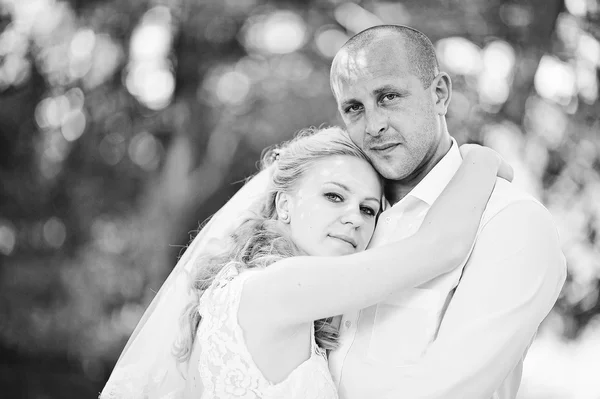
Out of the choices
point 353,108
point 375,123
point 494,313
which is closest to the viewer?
point 494,313

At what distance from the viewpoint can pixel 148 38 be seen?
8.34m

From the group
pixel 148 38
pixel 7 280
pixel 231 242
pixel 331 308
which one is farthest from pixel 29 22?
pixel 331 308

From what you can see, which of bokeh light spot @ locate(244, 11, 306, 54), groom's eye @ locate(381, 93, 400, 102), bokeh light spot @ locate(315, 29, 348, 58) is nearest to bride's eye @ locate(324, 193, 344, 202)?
groom's eye @ locate(381, 93, 400, 102)

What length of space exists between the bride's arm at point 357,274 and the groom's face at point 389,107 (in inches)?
12.0

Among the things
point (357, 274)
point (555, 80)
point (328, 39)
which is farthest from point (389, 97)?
point (328, 39)

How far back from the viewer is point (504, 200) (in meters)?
2.31

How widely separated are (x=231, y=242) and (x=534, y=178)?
554 centimetres

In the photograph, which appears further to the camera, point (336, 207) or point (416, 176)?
point (416, 176)

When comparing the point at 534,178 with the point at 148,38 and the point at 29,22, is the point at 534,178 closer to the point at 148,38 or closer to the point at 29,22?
the point at 148,38

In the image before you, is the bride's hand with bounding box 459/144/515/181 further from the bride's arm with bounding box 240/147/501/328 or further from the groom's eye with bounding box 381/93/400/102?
the groom's eye with bounding box 381/93/400/102

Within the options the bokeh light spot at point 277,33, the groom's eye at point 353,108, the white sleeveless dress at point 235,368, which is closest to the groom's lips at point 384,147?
the groom's eye at point 353,108

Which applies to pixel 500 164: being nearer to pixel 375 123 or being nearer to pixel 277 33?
pixel 375 123

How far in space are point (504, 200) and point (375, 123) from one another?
1.71ft

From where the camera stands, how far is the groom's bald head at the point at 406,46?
99.3 inches
